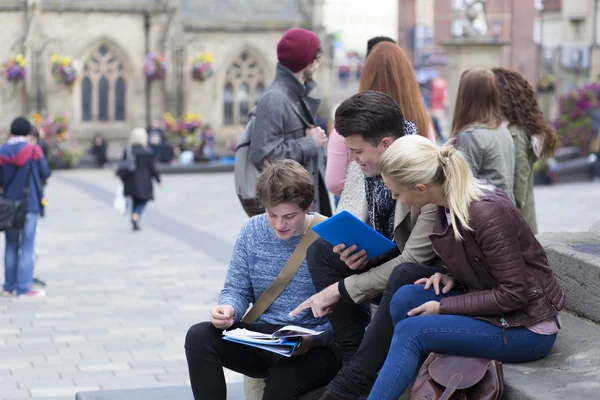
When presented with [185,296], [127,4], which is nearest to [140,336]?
[185,296]

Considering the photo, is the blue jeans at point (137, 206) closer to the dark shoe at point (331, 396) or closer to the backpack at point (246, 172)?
the backpack at point (246, 172)

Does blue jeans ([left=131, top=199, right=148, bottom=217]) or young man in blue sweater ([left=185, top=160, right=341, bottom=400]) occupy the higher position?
young man in blue sweater ([left=185, top=160, right=341, bottom=400])

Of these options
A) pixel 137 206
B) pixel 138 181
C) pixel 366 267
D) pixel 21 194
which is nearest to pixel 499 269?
pixel 366 267

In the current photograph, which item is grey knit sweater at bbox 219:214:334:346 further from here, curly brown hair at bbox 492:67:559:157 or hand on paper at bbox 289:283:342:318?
curly brown hair at bbox 492:67:559:157

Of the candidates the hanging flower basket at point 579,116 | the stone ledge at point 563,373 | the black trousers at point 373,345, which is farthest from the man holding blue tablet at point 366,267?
the hanging flower basket at point 579,116

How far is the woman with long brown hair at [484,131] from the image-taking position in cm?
608

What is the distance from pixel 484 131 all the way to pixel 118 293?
16.4 ft

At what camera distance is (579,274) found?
16.1 feet

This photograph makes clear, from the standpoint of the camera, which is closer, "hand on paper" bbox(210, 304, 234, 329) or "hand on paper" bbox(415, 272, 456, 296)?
"hand on paper" bbox(415, 272, 456, 296)

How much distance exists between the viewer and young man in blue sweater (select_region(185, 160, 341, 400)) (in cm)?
469

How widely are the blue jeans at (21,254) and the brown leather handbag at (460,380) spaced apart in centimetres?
638

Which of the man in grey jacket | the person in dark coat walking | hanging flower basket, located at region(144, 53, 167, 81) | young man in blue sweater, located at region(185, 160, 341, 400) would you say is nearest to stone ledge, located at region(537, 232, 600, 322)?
young man in blue sweater, located at region(185, 160, 341, 400)

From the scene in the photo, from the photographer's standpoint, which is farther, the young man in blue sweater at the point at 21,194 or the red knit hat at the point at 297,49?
the young man in blue sweater at the point at 21,194

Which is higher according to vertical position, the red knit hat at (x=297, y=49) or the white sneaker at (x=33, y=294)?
the red knit hat at (x=297, y=49)
